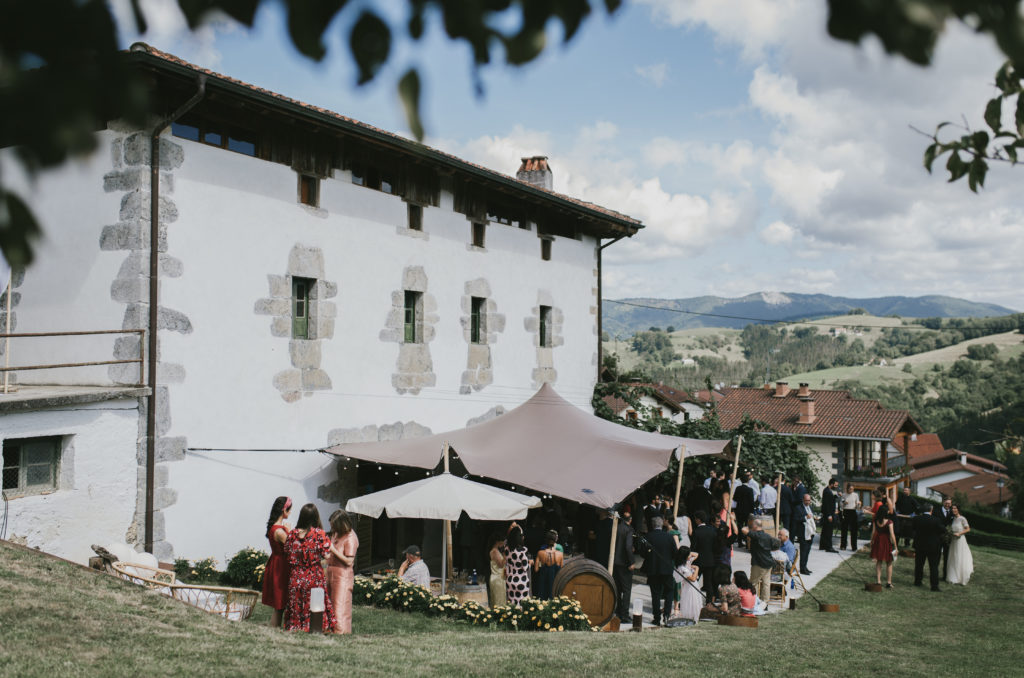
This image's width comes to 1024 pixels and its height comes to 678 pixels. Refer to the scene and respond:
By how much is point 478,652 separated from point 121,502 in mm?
5625

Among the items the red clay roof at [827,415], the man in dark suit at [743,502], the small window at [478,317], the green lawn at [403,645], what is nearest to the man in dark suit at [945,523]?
the man in dark suit at [743,502]

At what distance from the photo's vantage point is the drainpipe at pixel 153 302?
11055 mm

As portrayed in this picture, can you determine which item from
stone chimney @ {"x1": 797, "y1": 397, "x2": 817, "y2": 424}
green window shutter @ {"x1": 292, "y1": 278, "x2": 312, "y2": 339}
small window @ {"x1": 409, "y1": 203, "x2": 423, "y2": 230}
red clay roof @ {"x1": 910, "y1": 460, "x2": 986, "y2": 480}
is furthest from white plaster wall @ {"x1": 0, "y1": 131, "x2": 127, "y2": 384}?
red clay roof @ {"x1": 910, "y1": 460, "x2": 986, "y2": 480}

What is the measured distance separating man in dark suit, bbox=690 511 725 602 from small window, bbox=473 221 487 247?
774 cm

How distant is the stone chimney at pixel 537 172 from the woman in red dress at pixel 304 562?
43.9 ft

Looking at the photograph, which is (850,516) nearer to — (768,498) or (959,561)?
(768,498)

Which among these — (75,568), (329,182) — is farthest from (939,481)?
(75,568)

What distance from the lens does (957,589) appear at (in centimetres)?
1466

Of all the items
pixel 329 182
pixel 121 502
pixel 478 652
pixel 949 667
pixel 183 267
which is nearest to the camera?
pixel 478 652

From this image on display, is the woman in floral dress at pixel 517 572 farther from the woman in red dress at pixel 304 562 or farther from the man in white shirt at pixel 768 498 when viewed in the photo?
the man in white shirt at pixel 768 498

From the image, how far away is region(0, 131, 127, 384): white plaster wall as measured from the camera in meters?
11.3

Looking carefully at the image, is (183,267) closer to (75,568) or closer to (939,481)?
(75,568)

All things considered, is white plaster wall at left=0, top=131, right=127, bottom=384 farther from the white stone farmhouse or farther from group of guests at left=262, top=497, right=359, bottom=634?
group of guests at left=262, top=497, right=359, bottom=634

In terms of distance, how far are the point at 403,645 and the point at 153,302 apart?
600cm
